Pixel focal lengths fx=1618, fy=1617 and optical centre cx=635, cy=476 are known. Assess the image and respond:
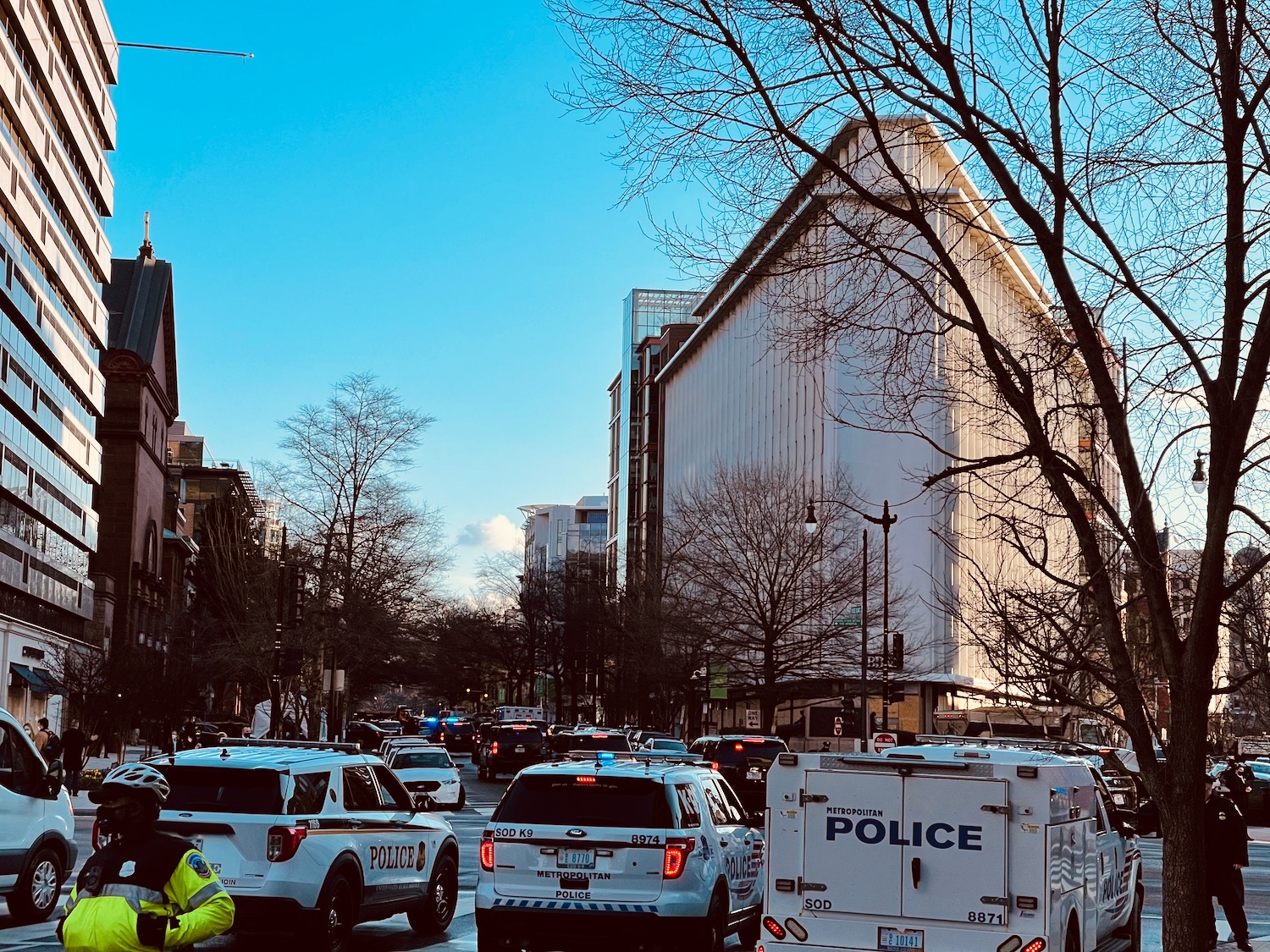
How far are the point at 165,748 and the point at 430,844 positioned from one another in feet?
127

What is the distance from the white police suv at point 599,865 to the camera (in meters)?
12.9

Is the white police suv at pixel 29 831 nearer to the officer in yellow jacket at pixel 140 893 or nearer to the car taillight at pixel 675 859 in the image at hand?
the car taillight at pixel 675 859

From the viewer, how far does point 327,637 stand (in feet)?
167

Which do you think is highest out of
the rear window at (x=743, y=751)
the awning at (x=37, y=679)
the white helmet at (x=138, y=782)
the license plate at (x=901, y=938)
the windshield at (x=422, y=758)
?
the awning at (x=37, y=679)

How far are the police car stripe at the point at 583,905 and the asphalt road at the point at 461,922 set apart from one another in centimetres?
57

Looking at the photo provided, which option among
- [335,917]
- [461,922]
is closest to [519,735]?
[461,922]

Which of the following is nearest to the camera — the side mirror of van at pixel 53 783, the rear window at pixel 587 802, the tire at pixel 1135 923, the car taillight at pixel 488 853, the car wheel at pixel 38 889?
the rear window at pixel 587 802

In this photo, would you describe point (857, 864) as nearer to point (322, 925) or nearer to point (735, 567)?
point (322, 925)

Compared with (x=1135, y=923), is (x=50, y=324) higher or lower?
higher

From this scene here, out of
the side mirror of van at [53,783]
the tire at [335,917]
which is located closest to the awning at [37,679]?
the side mirror of van at [53,783]

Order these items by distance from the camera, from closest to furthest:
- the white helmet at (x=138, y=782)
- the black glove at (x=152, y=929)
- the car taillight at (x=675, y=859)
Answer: the black glove at (x=152, y=929) < the white helmet at (x=138, y=782) < the car taillight at (x=675, y=859)

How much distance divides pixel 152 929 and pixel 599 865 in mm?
7327

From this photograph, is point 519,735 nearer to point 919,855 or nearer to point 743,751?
point 743,751

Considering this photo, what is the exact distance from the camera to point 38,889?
15805mm
